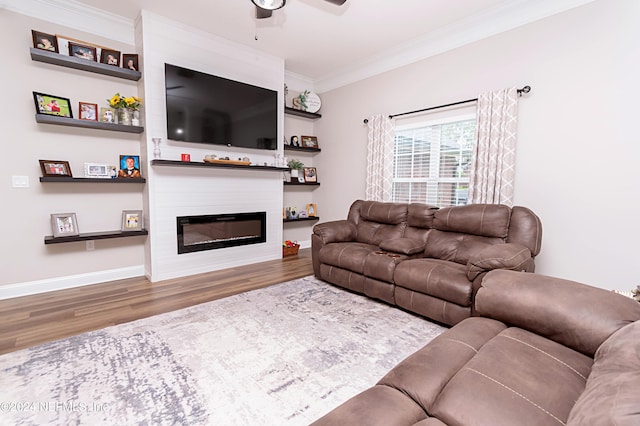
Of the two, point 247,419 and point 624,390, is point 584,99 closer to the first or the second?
point 624,390

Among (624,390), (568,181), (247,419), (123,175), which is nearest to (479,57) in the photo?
(568,181)

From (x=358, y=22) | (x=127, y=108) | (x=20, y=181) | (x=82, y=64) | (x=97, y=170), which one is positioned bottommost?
(x=20, y=181)

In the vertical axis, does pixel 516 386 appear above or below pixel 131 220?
below

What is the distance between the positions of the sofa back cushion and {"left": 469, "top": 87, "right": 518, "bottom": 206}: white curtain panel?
2.96ft

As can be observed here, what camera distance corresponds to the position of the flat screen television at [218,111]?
3662mm

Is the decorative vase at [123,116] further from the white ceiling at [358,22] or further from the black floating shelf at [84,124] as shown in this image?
the white ceiling at [358,22]

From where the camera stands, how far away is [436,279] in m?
2.58

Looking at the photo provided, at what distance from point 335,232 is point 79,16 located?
12.3ft

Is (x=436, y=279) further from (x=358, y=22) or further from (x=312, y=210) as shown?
(x=312, y=210)

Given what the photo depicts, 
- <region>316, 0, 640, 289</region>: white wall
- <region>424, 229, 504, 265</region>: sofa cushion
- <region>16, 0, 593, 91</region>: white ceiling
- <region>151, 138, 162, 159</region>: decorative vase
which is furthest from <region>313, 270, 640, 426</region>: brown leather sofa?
<region>151, 138, 162, 159</region>: decorative vase

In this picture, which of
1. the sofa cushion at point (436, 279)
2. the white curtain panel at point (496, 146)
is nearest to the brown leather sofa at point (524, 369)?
the sofa cushion at point (436, 279)

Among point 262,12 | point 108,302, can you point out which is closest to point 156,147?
point 108,302

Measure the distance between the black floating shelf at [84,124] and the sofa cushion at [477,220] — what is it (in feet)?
12.1

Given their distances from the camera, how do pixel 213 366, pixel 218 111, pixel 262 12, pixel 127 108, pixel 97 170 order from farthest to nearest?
1. pixel 218 111
2. pixel 127 108
3. pixel 97 170
4. pixel 262 12
5. pixel 213 366
